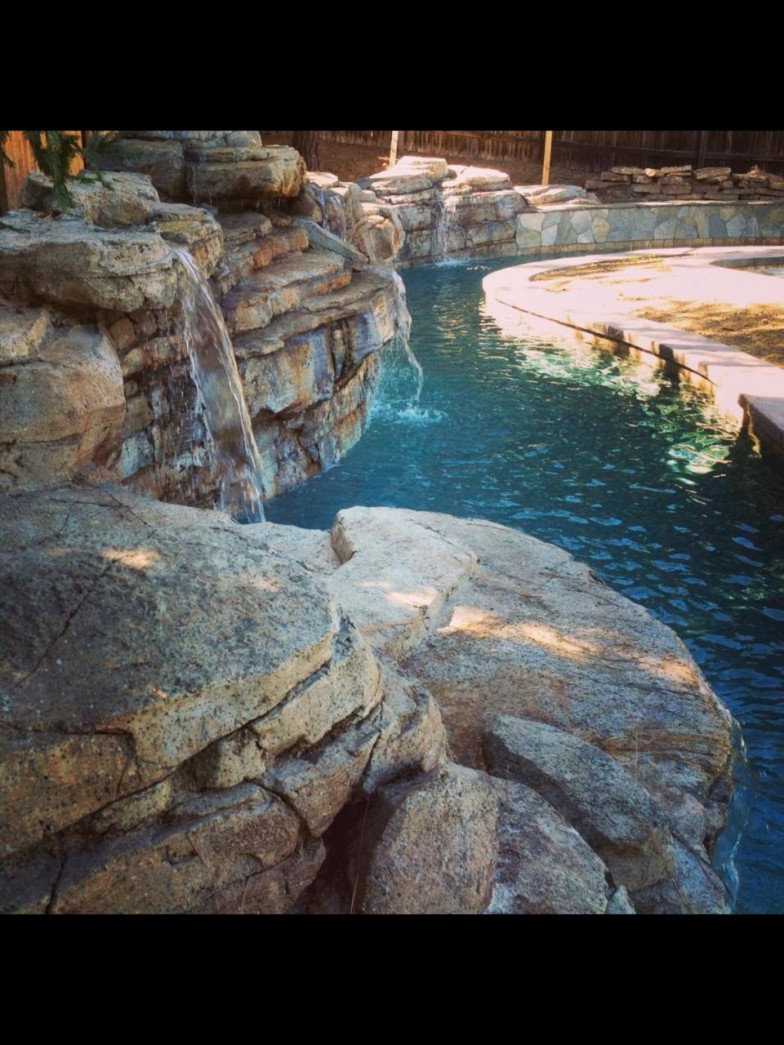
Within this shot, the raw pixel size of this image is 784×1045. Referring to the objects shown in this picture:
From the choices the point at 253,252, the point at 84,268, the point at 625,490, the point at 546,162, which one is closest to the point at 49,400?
the point at 84,268

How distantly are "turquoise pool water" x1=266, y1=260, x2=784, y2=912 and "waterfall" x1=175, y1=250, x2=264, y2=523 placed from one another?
0.40 metres

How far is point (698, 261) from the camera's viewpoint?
48.9 ft

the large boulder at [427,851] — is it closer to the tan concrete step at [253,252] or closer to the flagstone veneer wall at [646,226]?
the tan concrete step at [253,252]

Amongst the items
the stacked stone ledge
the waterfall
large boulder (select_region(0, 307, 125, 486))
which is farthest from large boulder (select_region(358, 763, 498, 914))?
the stacked stone ledge

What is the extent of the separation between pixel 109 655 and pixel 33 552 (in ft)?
1.62

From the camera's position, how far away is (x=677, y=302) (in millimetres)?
12242

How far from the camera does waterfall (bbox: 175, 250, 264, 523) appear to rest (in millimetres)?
6000

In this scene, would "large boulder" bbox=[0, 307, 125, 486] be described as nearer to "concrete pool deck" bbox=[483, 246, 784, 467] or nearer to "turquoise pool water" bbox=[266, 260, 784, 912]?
"turquoise pool water" bbox=[266, 260, 784, 912]

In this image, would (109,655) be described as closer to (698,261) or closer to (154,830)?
(154,830)

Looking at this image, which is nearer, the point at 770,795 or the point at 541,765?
the point at 541,765

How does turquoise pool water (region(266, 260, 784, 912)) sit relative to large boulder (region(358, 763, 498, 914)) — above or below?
below
